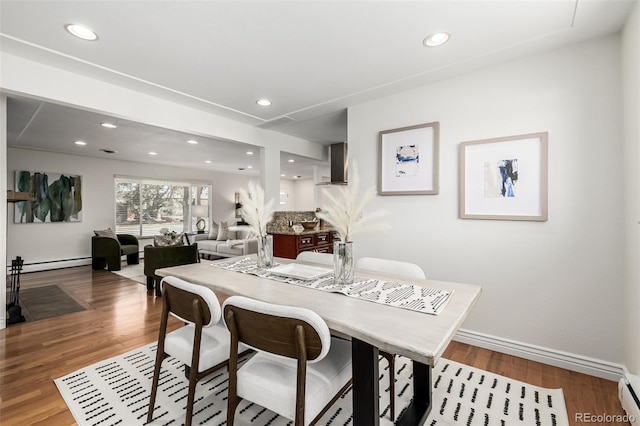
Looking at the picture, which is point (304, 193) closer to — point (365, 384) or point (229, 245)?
point (229, 245)

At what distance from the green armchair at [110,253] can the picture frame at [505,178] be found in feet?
20.0

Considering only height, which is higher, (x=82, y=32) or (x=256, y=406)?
(x=82, y=32)

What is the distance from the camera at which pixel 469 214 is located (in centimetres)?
255

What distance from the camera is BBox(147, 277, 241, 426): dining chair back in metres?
1.39

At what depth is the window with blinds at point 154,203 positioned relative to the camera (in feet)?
23.1

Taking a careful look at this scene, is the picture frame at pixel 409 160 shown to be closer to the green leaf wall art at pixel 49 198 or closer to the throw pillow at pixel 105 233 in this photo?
the throw pillow at pixel 105 233

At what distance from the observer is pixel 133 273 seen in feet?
18.1

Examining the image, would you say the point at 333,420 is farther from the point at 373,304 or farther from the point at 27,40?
the point at 27,40

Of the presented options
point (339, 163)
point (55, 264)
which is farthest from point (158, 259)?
point (55, 264)

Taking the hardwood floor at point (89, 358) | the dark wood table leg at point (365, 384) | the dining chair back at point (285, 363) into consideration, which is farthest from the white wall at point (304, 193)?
the dark wood table leg at point (365, 384)

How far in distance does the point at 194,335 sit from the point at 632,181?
2.66 metres

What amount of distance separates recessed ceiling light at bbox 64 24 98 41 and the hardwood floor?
7.70 feet

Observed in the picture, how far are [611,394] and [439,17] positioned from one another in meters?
2.58

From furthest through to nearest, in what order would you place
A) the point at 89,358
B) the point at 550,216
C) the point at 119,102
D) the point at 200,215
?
1. the point at 200,215
2. the point at 119,102
3. the point at 89,358
4. the point at 550,216
